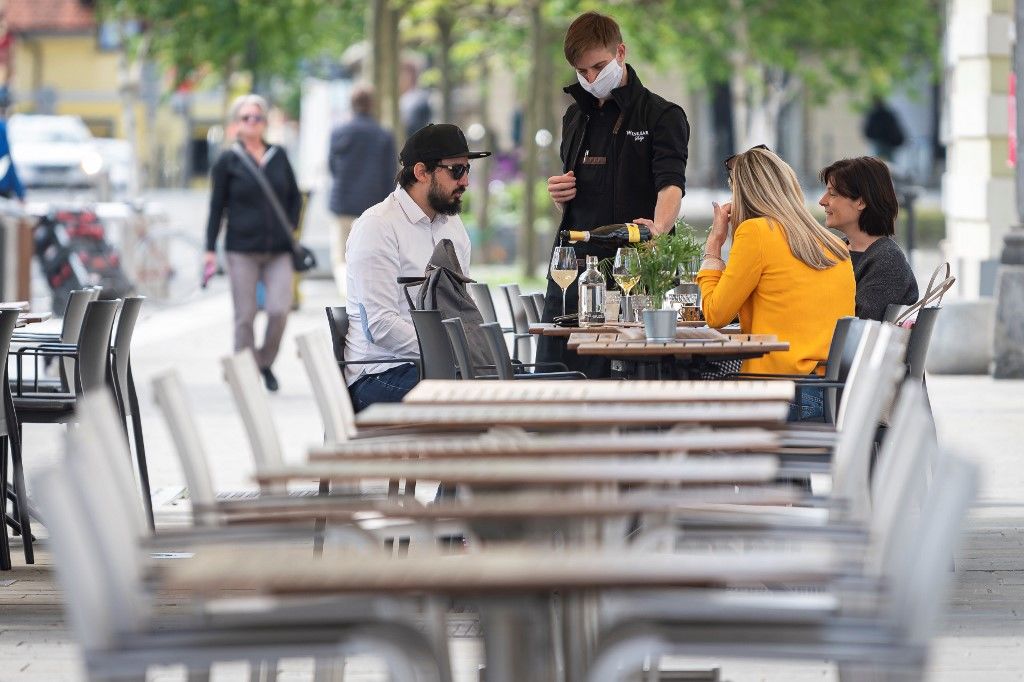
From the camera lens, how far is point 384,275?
8.13 metres

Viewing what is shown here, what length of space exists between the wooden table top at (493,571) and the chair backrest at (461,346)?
11.8 ft

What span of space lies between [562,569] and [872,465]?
481cm

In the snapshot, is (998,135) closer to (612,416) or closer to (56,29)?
(612,416)

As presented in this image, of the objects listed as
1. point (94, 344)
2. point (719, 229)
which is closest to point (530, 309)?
point (719, 229)

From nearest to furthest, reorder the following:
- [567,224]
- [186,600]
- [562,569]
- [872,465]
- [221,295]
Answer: [562,569]
[186,600]
[872,465]
[567,224]
[221,295]

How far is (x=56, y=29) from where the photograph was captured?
76.7m

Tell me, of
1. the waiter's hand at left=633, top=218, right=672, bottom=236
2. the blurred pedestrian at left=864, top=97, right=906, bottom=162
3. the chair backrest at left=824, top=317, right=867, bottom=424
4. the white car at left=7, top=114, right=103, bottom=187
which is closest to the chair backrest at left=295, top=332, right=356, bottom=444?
the chair backrest at left=824, top=317, right=867, bottom=424

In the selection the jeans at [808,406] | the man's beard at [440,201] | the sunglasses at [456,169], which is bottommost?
the jeans at [808,406]

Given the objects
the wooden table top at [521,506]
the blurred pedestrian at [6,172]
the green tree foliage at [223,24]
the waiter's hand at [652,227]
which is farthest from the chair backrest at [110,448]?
the green tree foliage at [223,24]

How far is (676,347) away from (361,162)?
544 inches

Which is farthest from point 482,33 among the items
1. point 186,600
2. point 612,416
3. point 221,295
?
point 612,416

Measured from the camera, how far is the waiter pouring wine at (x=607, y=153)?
8.73 m

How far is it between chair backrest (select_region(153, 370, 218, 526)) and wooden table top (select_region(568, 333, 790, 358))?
6.82 feet

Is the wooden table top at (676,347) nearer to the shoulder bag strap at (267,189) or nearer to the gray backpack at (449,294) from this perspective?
the gray backpack at (449,294)
